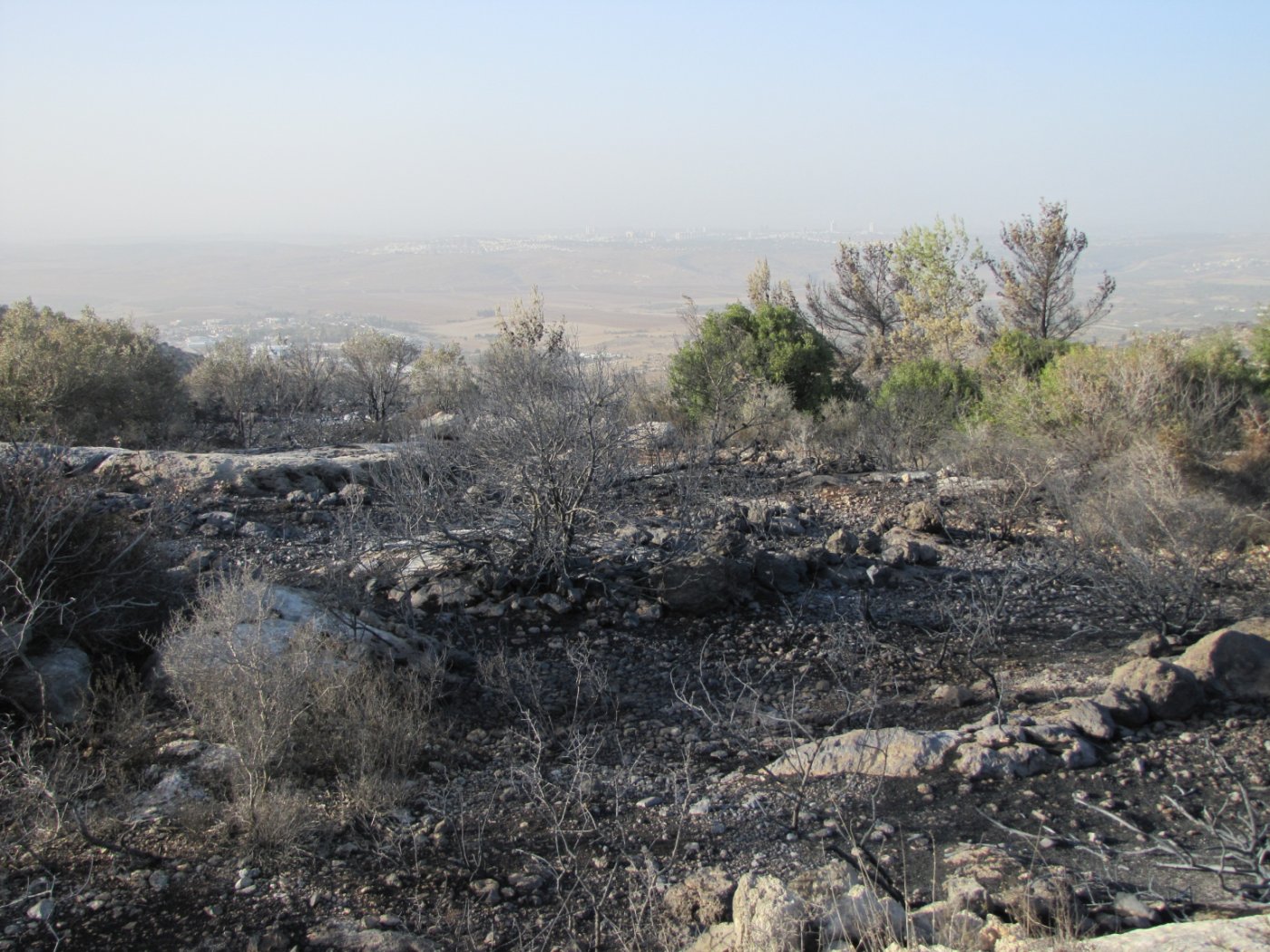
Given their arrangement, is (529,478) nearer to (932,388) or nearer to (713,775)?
(713,775)

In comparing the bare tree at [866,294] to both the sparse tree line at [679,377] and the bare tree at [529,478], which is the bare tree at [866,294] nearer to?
the sparse tree line at [679,377]

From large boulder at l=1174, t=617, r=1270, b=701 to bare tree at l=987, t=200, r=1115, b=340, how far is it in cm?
2042

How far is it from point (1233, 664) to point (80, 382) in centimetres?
1370

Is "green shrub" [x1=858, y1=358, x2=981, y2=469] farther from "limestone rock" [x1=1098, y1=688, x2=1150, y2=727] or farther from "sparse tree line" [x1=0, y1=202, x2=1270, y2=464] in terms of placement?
"limestone rock" [x1=1098, y1=688, x2=1150, y2=727]

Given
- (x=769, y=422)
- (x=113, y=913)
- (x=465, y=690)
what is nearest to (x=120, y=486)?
(x=465, y=690)

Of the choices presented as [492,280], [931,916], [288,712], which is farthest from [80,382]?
[492,280]

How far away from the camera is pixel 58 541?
4508 millimetres

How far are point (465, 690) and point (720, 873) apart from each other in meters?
2.18

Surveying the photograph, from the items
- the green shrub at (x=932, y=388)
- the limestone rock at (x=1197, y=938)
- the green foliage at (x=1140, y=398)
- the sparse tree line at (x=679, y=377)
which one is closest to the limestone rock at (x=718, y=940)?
the limestone rock at (x=1197, y=938)

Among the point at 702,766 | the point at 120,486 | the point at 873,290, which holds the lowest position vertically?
the point at 702,766

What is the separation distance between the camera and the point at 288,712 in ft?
12.8

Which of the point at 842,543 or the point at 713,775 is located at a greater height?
the point at 842,543

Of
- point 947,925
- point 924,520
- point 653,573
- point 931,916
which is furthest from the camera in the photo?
point 924,520

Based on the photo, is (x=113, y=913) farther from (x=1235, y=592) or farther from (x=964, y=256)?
(x=964, y=256)
